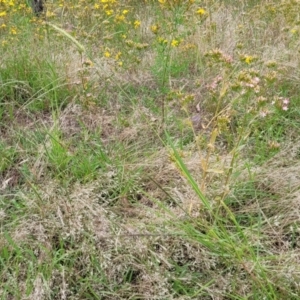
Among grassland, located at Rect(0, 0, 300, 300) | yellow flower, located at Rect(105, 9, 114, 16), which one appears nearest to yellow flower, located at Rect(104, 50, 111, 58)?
grassland, located at Rect(0, 0, 300, 300)

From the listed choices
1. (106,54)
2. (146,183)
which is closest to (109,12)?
(106,54)

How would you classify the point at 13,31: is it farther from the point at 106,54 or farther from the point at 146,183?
the point at 146,183

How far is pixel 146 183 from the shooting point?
179 centimetres

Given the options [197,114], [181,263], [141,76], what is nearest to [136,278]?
[181,263]

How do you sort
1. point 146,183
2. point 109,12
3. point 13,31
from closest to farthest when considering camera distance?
point 146,183 → point 13,31 → point 109,12

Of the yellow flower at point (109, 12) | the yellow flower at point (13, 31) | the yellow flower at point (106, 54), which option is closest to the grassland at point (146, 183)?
the yellow flower at point (106, 54)

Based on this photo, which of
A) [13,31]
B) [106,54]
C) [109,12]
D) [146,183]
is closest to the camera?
[146,183]

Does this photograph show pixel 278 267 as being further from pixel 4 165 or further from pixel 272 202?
pixel 4 165

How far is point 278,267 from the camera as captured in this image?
1312 millimetres

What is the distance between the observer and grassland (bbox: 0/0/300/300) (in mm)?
1343

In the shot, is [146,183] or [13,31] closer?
[146,183]

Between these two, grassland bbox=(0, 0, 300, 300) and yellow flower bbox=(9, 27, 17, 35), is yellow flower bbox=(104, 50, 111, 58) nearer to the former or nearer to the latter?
grassland bbox=(0, 0, 300, 300)

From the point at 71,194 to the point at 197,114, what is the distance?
0.88 m

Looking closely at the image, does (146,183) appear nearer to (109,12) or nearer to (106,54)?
(106,54)
